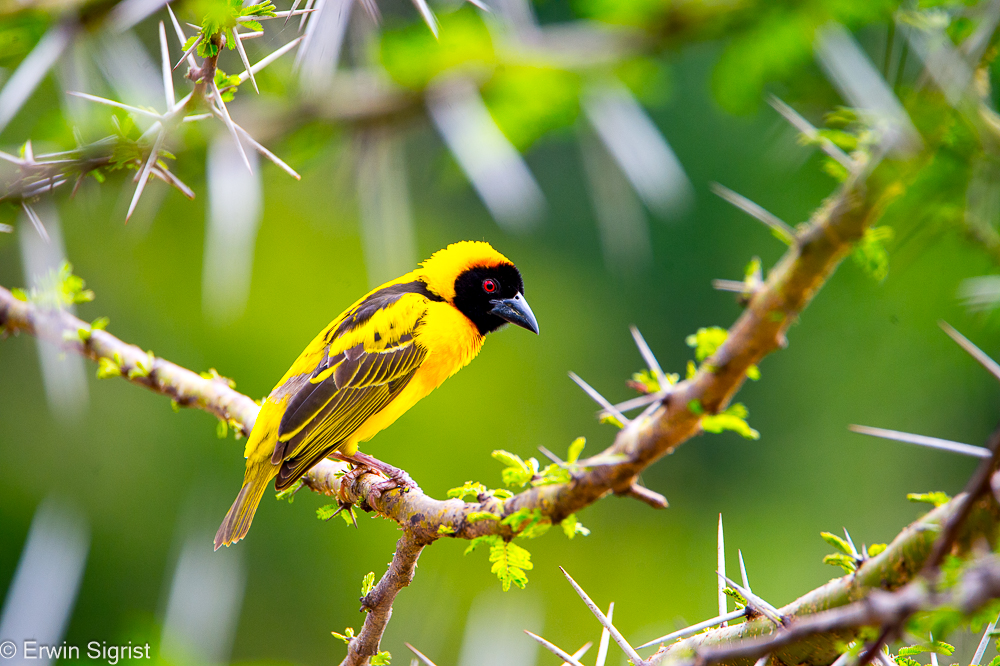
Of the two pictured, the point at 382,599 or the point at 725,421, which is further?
the point at 382,599

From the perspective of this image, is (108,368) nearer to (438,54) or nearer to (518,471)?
(438,54)

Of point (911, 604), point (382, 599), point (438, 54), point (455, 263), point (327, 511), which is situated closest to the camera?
point (911, 604)

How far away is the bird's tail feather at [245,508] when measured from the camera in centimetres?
317

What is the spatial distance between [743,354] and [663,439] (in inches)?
7.2

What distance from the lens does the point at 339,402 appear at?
342 centimetres

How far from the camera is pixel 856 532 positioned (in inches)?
495

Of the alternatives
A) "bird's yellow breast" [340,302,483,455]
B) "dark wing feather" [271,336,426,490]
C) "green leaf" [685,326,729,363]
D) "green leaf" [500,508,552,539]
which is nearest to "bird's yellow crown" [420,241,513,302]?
"bird's yellow breast" [340,302,483,455]

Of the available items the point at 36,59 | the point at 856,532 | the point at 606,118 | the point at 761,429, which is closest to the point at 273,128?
the point at 36,59

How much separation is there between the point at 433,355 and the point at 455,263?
0.66 metres

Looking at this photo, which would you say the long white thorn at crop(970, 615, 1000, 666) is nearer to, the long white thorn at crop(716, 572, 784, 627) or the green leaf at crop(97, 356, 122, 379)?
the long white thorn at crop(716, 572, 784, 627)

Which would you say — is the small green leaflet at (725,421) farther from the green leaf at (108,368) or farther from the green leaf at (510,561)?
the green leaf at (108,368)

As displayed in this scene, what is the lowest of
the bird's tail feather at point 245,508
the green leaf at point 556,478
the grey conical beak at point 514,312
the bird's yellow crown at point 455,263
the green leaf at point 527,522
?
the bird's tail feather at point 245,508

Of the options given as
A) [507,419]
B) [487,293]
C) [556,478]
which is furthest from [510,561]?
[507,419]

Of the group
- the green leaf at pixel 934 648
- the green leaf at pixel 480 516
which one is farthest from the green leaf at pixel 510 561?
the green leaf at pixel 934 648
